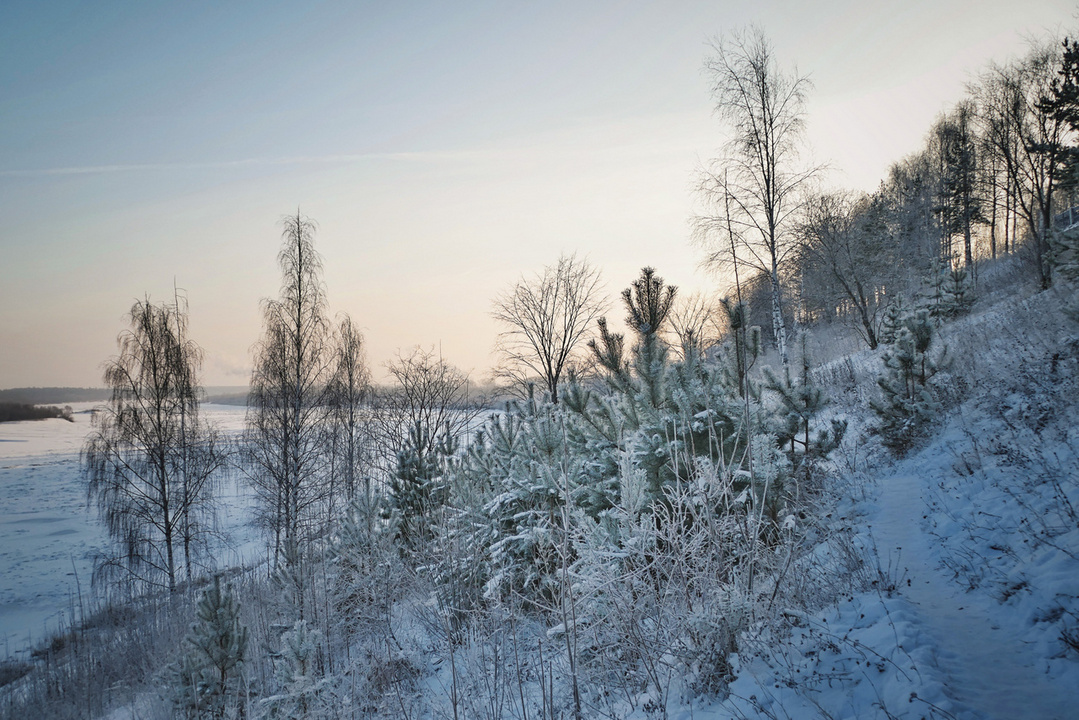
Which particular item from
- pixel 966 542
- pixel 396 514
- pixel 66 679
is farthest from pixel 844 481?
pixel 66 679

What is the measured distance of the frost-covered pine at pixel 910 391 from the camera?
24.2ft

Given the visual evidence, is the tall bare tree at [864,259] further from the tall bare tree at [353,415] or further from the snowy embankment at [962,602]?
the tall bare tree at [353,415]

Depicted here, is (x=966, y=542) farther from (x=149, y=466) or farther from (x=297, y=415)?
(x=149, y=466)

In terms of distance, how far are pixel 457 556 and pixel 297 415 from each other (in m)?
10.4

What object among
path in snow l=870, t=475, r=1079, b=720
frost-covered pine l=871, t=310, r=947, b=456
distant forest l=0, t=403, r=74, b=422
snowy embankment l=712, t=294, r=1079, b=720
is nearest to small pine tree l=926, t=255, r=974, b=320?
frost-covered pine l=871, t=310, r=947, b=456

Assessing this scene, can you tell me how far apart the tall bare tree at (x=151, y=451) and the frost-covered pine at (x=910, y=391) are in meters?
17.1

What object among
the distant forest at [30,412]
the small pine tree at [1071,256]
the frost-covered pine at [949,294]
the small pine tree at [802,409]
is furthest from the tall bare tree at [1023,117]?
the distant forest at [30,412]

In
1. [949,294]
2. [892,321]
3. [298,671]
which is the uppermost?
[949,294]

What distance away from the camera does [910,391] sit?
308 inches

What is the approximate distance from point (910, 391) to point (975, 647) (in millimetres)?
6210

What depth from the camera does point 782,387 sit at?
6750 millimetres

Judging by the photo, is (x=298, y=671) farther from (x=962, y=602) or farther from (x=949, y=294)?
(x=949, y=294)

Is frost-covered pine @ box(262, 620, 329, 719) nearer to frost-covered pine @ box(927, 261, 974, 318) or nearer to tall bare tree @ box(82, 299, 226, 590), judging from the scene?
tall bare tree @ box(82, 299, 226, 590)

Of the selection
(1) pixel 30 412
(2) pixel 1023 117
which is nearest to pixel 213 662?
(2) pixel 1023 117
